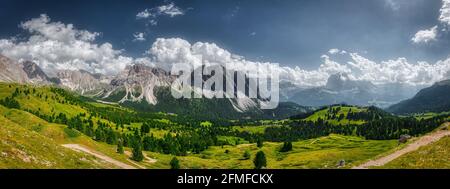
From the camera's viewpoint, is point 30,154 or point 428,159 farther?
point 30,154

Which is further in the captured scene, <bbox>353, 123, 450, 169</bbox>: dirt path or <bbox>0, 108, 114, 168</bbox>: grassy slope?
<bbox>353, 123, 450, 169</bbox>: dirt path

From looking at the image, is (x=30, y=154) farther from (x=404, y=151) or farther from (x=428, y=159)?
(x=404, y=151)

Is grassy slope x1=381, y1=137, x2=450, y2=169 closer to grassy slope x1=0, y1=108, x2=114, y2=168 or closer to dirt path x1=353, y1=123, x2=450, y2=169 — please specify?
dirt path x1=353, y1=123, x2=450, y2=169

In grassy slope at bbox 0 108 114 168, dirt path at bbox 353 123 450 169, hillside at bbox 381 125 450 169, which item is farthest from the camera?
dirt path at bbox 353 123 450 169

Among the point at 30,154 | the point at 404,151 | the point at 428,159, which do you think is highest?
the point at 428,159

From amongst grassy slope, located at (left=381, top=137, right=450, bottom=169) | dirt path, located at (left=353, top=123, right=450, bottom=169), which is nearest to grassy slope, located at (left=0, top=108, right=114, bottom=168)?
dirt path, located at (left=353, top=123, right=450, bottom=169)

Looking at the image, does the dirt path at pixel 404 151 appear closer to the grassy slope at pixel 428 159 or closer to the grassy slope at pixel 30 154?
the grassy slope at pixel 428 159

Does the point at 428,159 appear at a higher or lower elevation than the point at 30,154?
higher

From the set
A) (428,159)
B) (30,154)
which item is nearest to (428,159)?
(428,159)

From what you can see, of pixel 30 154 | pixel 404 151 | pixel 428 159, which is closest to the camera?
pixel 428 159
